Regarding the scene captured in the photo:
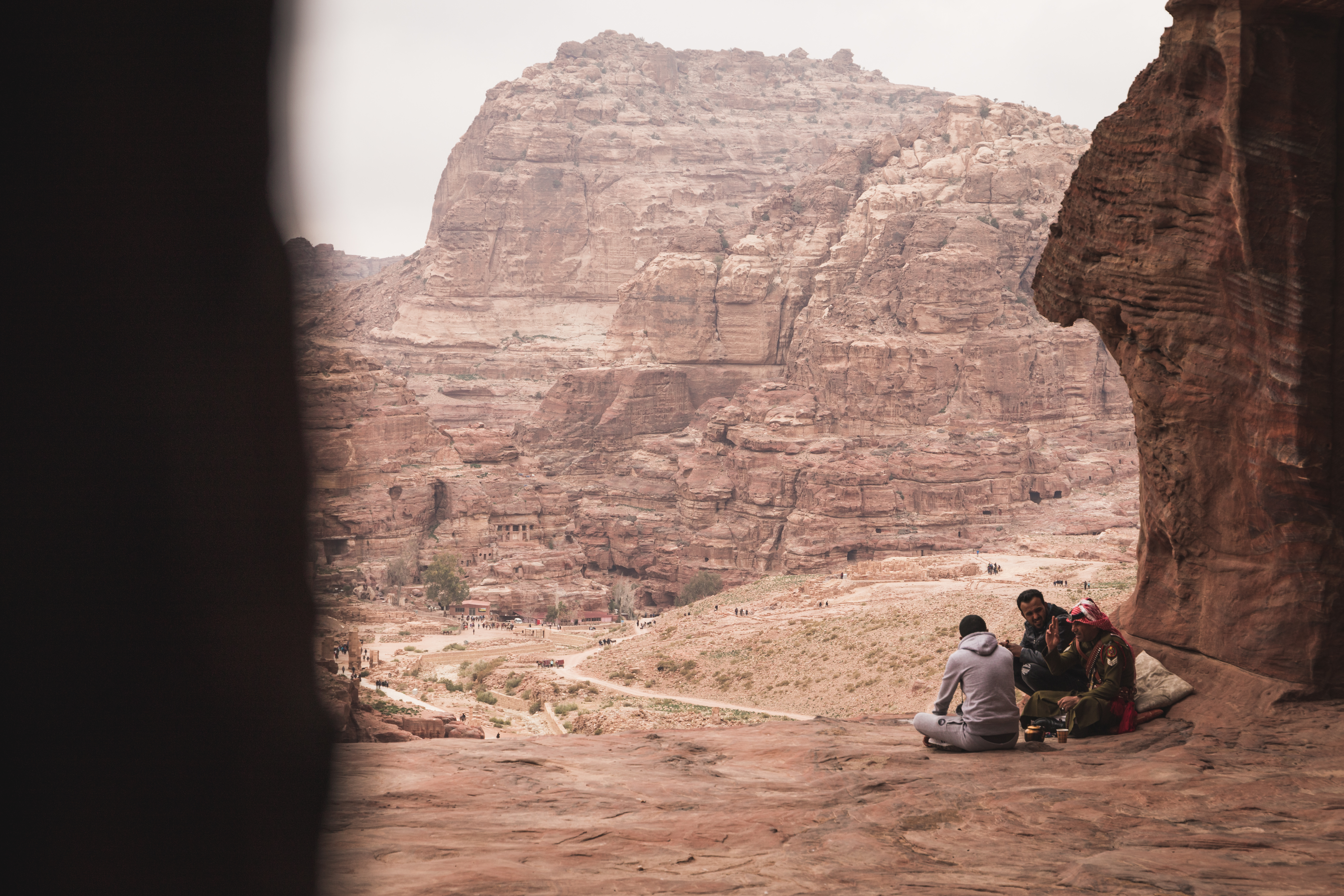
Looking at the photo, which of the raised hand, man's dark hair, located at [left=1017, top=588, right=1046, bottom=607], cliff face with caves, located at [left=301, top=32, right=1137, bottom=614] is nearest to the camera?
the raised hand

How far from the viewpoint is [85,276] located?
3.70m

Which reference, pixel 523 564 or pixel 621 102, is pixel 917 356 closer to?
pixel 523 564

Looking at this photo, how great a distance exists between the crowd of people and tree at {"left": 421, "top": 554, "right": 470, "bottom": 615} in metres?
55.6

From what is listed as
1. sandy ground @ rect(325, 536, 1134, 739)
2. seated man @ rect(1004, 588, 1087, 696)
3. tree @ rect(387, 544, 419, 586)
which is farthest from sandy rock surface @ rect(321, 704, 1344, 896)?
tree @ rect(387, 544, 419, 586)

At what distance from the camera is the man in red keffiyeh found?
862 centimetres

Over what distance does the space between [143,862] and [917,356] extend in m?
82.5

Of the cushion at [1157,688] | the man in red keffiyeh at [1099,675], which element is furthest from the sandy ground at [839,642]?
the man in red keffiyeh at [1099,675]

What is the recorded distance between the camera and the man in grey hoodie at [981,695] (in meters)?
→ 7.95

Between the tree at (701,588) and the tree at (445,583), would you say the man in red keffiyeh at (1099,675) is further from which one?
the tree at (701,588)

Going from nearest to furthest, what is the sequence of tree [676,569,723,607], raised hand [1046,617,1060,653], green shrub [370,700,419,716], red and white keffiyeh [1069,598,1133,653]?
1. red and white keffiyeh [1069,598,1133,653]
2. raised hand [1046,617,1060,653]
3. green shrub [370,700,419,716]
4. tree [676,569,723,607]

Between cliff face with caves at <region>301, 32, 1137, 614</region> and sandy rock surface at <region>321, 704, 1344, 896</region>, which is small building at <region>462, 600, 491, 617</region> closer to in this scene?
cliff face with caves at <region>301, 32, 1137, 614</region>

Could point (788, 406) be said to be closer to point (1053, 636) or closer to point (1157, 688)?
point (1157, 688)

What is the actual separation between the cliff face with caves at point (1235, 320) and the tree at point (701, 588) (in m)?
61.0

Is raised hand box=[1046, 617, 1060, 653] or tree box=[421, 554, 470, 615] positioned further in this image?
tree box=[421, 554, 470, 615]
